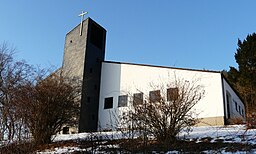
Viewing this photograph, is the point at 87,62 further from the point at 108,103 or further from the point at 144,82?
the point at 144,82

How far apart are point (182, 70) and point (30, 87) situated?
12524mm

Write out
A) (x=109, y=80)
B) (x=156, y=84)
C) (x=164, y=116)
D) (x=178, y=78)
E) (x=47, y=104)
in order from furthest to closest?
(x=109, y=80), (x=156, y=84), (x=178, y=78), (x=47, y=104), (x=164, y=116)

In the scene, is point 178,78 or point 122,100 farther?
point 122,100

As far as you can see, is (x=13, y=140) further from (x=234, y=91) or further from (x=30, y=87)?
(x=234, y=91)

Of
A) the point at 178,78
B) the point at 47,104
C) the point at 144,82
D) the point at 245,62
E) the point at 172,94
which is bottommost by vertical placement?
the point at 47,104

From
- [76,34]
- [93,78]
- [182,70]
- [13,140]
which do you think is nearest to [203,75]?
[182,70]

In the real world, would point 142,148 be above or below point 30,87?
below

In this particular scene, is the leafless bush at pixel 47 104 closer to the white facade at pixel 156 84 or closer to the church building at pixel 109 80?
the white facade at pixel 156 84

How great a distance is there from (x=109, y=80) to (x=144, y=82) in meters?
3.70

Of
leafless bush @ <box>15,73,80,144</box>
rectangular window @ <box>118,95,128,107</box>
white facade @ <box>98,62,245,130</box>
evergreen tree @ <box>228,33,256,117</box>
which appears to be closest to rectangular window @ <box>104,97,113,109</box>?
white facade @ <box>98,62,245,130</box>

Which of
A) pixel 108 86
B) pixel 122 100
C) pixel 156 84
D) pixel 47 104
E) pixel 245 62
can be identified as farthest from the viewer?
pixel 245 62

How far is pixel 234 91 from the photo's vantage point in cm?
2767

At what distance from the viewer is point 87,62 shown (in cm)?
2647

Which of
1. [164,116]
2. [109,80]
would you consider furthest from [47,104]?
[109,80]
